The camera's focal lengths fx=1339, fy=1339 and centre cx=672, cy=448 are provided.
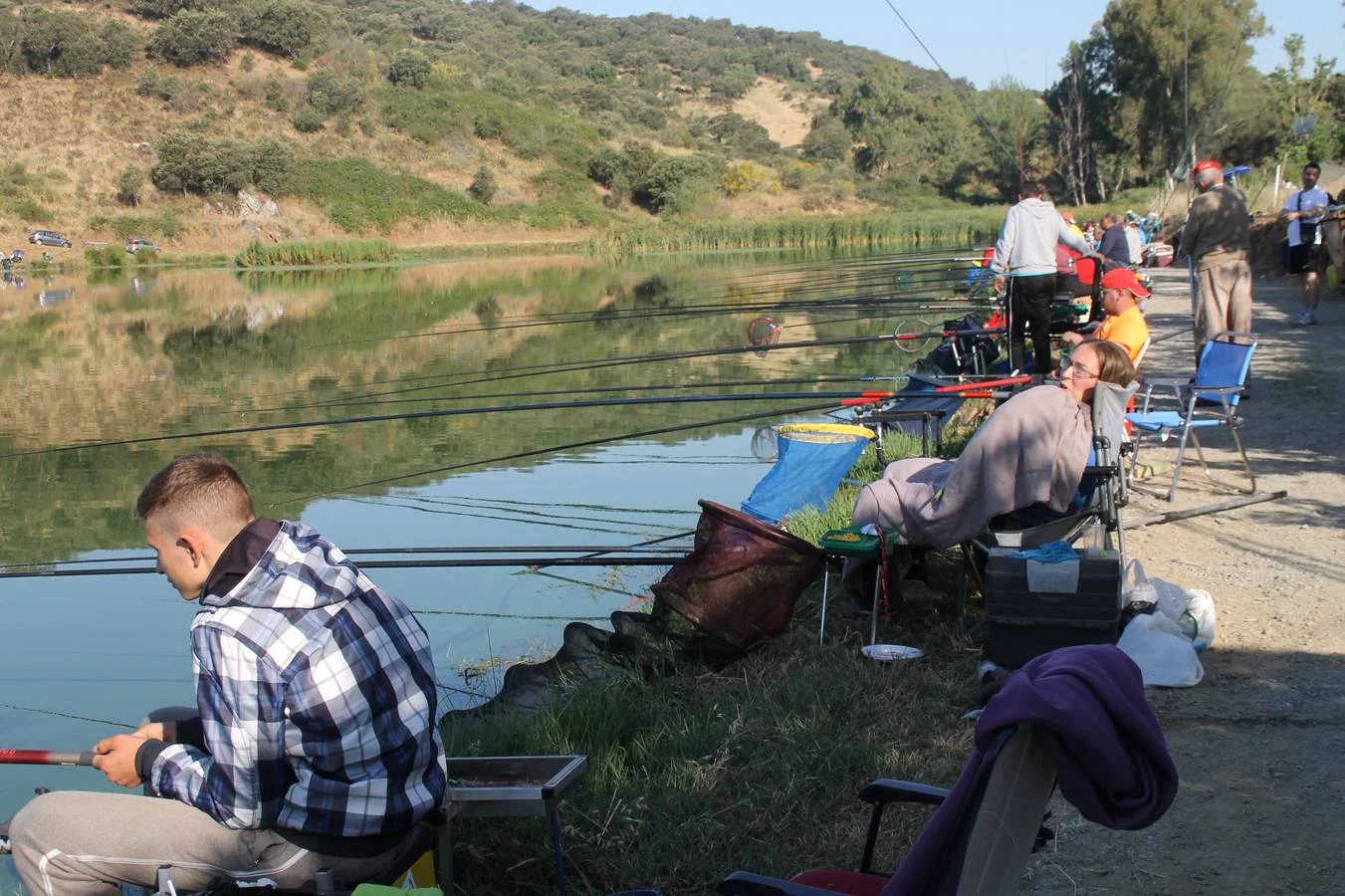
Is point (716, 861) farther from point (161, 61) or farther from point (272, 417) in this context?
point (161, 61)

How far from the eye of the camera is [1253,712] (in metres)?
4.13

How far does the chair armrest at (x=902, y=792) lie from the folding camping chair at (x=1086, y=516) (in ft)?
7.03

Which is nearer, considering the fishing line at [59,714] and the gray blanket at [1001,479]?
the gray blanket at [1001,479]

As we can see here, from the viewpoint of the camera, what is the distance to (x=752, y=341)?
14.7m

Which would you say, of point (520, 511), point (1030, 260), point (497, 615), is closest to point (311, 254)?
point (520, 511)

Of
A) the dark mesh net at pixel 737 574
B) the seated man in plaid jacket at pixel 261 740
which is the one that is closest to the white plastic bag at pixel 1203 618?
the dark mesh net at pixel 737 574

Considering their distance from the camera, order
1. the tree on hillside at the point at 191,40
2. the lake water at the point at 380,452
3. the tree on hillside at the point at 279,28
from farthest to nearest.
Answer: the tree on hillside at the point at 279,28, the tree on hillside at the point at 191,40, the lake water at the point at 380,452

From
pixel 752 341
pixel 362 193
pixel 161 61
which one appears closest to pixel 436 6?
pixel 161 61

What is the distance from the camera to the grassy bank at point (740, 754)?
3.41 m

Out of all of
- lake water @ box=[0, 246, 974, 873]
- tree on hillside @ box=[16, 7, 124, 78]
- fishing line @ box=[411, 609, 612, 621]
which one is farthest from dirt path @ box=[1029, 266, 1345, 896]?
tree on hillside @ box=[16, 7, 124, 78]

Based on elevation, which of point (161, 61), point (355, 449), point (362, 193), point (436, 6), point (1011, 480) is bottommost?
point (355, 449)

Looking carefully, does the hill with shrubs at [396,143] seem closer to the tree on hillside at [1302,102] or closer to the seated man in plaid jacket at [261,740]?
the tree on hillside at [1302,102]

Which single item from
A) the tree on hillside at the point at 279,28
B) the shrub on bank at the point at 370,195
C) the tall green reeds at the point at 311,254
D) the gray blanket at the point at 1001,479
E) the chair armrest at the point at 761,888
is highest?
the tree on hillside at the point at 279,28

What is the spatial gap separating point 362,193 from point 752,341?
42.6 metres
